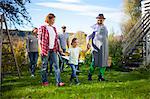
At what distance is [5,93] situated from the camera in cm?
1122

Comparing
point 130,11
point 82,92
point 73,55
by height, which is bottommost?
point 82,92

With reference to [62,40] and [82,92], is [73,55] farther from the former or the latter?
[62,40]

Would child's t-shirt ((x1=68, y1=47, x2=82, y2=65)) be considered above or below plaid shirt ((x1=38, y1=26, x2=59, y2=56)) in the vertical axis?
below

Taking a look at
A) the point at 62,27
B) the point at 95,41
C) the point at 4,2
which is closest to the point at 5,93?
the point at 95,41

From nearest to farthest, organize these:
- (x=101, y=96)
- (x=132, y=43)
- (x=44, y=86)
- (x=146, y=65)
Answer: (x=101, y=96), (x=44, y=86), (x=146, y=65), (x=132, y=43)

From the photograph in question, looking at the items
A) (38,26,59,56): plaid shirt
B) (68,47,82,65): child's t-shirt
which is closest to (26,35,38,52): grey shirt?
(68,47,82,65): child's t-shirt

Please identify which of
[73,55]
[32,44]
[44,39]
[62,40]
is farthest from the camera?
[62,40]

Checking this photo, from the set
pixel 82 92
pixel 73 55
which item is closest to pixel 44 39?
pixel 73 55

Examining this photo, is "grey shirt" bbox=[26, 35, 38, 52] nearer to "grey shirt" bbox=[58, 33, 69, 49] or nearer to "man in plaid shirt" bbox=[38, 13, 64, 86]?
"grey shirt" bbox=[58, 33, 69, 49]

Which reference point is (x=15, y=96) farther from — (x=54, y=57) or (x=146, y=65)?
(x=146, y=65)

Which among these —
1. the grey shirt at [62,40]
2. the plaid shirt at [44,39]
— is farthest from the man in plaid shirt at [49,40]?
the grey shirt at [62,40]

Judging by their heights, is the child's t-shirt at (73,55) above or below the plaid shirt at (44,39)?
below

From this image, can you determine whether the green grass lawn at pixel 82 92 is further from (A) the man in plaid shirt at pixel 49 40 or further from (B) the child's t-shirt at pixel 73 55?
(B) the child's t-shirt at pixel 73 55

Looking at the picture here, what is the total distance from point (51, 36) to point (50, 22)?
41 cm
